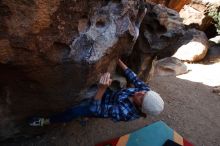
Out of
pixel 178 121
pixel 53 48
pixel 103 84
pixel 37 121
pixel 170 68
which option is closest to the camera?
pixel 53 48

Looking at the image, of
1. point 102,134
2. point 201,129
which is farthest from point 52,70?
point 201,129

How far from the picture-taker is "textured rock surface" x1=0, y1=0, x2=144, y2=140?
118 inches

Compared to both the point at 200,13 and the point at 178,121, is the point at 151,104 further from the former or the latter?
the point at 200,13

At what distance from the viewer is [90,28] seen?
347cm

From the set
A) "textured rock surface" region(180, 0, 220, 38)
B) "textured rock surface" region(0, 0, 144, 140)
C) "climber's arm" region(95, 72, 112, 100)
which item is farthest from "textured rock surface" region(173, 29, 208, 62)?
"climber's arm" region(95, 72, 112, 100)

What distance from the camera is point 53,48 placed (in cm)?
329

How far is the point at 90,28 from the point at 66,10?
419mm

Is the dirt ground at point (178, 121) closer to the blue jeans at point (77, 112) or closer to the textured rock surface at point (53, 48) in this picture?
the blue jeans at point (77, 112)

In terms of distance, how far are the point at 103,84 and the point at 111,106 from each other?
0.32m

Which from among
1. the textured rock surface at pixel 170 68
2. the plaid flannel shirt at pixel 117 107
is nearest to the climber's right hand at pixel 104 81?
the plaid flannel shirt at pixel 117 107

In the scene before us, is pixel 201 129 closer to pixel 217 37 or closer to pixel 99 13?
pixel 99 13

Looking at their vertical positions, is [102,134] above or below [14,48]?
below

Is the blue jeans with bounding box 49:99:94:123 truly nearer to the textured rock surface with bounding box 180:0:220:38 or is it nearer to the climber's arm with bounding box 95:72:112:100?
the climber's arm with bounding box 95:72:112:100

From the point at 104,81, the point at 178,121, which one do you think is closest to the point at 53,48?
the point at 104,81
